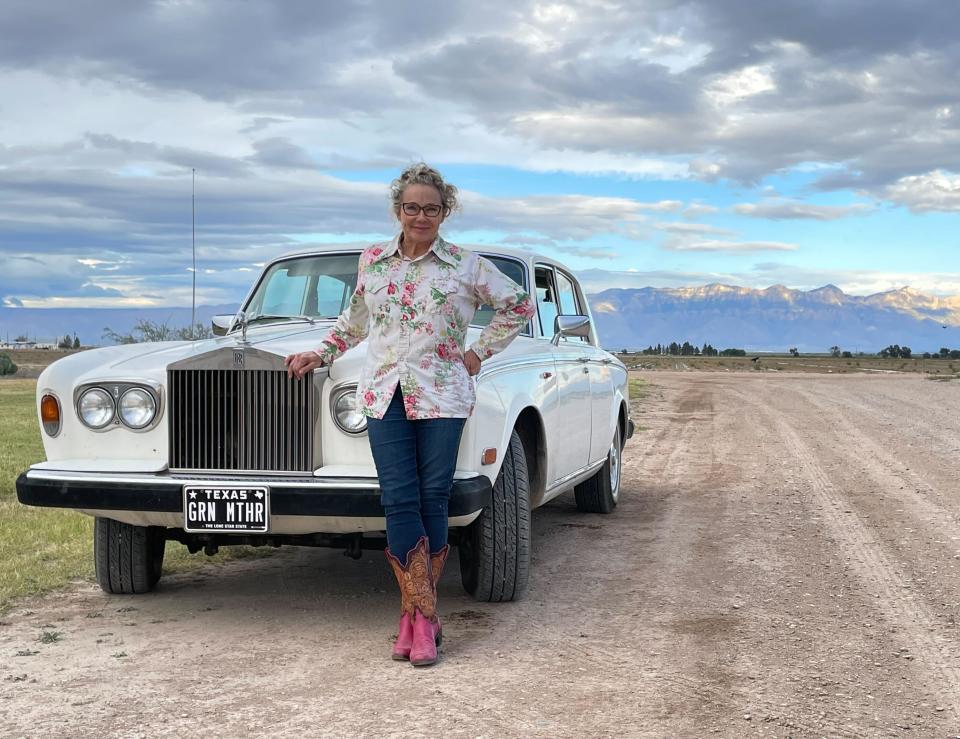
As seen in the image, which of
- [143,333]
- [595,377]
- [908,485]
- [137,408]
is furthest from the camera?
[143,333]

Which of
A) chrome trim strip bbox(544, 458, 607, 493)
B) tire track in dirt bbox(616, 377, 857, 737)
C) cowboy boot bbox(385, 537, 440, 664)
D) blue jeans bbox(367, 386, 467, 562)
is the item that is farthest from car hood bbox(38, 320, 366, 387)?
tire track in dirt bbox(616, 377, 857, 737)

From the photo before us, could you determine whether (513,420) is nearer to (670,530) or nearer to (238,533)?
(238,533)

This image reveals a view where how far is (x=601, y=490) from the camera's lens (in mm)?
7965

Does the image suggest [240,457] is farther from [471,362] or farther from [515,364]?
[515,364]

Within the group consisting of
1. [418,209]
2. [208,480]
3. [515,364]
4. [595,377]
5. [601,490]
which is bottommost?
[601,490]

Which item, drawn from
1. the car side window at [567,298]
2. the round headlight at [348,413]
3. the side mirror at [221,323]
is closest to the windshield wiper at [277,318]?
the side mirror at [221,323]

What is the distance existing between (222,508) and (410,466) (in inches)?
33.2

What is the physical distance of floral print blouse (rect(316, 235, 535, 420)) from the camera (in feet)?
14.0

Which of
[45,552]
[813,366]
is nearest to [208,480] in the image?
[45,552]

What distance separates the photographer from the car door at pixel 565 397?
6031 mm

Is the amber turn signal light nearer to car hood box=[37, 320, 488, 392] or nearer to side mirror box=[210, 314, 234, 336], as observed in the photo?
car hood box=[37, 320, 488, 392]

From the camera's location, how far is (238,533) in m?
4.57

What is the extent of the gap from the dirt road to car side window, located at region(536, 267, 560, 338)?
136 cm

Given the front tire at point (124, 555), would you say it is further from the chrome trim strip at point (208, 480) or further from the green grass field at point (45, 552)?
the chrome trim strip at point (208, 480)
